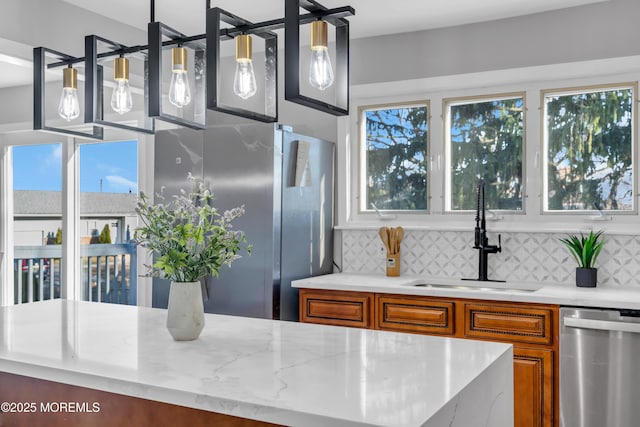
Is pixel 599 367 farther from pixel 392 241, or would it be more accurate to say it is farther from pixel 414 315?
pixel 392 241

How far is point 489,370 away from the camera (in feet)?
5.29

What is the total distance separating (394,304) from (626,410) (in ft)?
4.10

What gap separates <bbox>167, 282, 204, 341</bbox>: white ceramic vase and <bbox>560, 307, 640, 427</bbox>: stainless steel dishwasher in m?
1.93

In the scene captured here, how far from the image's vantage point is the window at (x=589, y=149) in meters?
3.45

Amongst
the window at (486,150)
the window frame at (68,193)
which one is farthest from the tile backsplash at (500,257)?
the window frame at (68,193)

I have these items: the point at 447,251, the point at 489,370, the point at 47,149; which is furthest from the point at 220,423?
the point at 47,149

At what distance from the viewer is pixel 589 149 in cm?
353

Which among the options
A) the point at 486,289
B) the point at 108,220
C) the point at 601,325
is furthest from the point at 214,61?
the point at 108,220

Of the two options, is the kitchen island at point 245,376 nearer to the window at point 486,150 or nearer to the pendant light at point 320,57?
the pendant light at point 320,57

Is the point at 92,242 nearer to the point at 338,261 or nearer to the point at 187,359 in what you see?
the point at 338,261

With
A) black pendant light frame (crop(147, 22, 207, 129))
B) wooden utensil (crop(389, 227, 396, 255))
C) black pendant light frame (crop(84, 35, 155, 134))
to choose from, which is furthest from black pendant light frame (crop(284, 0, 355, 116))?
wooden utensil (crop(389, 227, 396, 255))

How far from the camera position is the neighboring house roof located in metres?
4.80

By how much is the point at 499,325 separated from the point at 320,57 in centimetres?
199

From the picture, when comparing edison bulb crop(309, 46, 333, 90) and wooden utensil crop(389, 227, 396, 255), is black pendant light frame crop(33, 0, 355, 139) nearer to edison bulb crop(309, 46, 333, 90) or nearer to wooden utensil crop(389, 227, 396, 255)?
edison bulb crop(309, 46, 333, 90)
